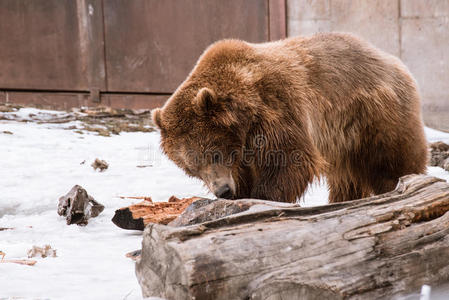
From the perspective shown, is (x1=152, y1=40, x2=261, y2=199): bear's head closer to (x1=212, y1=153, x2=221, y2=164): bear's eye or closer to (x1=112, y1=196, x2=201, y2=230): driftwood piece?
(x1=212, y1=153, x2=221, y2=164): bear's eye

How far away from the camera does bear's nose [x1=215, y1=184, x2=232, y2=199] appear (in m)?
3.13

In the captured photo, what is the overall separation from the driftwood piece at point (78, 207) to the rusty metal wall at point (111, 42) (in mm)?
5026

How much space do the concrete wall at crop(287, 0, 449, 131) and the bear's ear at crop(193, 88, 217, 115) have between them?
552 cm

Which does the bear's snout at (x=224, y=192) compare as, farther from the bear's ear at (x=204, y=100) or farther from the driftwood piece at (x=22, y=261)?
the driftwood piece at (x=22, y=261)

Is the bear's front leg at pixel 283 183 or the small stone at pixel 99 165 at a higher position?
the bear's front leg at pixel 283 183

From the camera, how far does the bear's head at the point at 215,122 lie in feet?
10.2

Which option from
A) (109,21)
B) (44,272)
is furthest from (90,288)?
(109,21)

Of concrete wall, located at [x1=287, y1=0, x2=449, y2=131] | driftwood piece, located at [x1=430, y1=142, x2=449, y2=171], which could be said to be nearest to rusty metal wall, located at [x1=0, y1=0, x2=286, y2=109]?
concrete wall, located at [x1=287, y1=0, x2=449, y2=131]

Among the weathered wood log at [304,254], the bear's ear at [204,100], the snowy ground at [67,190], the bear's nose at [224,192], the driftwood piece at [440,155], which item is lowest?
the driftwood piece at [440,155]

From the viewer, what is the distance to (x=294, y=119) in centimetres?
322

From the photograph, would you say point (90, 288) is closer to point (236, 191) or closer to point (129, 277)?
point (129, 277)

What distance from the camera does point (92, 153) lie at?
217 inches

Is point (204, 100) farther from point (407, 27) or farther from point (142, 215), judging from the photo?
point (407, 27)

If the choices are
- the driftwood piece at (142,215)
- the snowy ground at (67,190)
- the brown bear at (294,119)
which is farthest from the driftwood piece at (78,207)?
the brown bear at (294,119)
